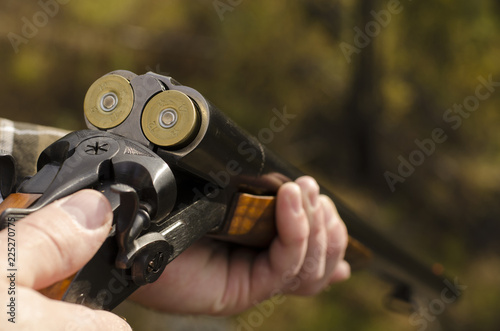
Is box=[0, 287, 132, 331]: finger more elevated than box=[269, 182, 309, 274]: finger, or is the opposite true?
box=[0, 287, 132, 331]: finger

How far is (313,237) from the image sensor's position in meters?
1.46

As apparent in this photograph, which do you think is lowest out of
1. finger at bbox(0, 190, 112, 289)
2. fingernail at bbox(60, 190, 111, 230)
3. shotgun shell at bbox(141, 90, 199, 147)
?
finger at bbox(0, 190, 112, 289)

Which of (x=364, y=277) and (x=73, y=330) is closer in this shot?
(x=73, y=330)

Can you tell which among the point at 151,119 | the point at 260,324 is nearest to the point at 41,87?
the point at 260,324

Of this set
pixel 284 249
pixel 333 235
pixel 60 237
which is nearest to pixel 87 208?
pixel 60 237

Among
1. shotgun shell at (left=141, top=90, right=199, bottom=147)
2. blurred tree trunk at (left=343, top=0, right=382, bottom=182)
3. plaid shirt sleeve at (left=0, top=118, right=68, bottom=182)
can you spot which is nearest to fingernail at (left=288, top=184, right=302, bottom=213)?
shotgun shell at (left=141, top=90, right=199, bottom=147)

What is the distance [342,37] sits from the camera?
159 inches

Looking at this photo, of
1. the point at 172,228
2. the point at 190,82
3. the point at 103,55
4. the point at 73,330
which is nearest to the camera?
the point at 73,330

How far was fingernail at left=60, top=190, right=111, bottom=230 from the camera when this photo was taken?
2.07 feet

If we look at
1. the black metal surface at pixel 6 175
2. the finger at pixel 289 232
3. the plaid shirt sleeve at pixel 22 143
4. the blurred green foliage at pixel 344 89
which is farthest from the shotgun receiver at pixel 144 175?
the blurred green foliage at pixel 344 89

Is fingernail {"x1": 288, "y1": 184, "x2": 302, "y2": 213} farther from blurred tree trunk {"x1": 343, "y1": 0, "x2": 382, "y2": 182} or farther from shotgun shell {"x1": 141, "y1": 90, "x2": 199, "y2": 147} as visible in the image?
blurred tree trunk {"x1": 343, "y1": 0, "x2": 382, "y2": 182}

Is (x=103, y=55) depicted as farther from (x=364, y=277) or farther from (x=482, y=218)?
(x=482, y=218)

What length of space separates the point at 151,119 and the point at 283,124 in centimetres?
337

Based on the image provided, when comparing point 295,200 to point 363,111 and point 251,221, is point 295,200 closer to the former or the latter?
point 251,221
